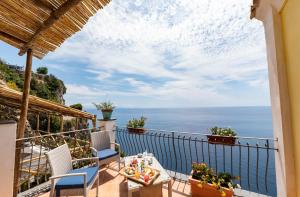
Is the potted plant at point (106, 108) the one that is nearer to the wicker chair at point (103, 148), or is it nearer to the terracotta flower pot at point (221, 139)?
the wicker chair at point (103, 148)

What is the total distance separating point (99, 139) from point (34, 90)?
23.4m

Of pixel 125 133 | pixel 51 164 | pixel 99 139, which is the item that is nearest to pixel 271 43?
pixel 51 164

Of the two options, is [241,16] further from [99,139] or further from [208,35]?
[99,139]

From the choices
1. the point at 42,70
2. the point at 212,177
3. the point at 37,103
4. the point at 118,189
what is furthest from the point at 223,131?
the point at 42,70

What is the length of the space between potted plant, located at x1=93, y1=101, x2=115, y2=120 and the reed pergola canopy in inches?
97.7

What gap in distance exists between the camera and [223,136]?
3201mm

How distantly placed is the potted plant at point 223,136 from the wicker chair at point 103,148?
2.11 meters

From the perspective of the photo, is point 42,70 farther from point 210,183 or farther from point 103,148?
point 210,183

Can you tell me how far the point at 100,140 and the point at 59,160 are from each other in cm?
167

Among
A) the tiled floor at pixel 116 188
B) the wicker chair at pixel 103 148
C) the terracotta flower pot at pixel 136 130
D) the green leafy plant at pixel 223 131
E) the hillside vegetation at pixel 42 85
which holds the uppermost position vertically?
the hillside vegetation at pixel 42 85

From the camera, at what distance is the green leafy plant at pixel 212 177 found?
8.98 ft

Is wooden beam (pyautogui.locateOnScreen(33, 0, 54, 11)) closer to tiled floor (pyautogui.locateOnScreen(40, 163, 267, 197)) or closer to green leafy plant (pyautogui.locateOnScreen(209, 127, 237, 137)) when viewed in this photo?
tiled floor (pyautogui.locateOnScreen(40, 163, 267, 197))

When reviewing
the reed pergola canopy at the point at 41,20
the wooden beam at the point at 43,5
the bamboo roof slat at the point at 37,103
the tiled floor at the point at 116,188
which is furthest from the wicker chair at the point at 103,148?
the wooden beam at the point at 43,5

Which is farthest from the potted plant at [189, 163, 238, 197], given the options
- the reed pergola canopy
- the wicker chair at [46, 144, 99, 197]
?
the reed pergola canopy
